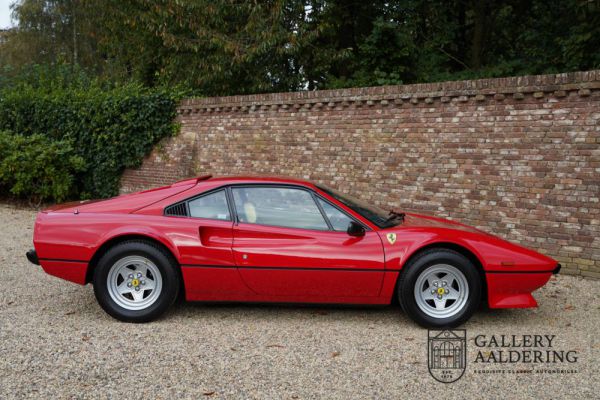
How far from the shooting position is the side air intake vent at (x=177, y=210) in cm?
453

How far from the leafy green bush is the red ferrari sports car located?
310 inches

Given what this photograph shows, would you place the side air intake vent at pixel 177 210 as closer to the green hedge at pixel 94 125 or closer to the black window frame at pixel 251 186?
the black window frame at pixel 251 186

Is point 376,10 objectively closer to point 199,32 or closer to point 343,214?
point 199,32

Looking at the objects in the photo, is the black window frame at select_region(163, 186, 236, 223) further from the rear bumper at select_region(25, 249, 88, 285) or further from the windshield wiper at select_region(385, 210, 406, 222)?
the windshield wiper at select_region(385, 210, 406, 222)

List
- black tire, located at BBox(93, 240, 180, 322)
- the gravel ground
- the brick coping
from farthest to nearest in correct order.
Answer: the brick coping
black tire, located at BBox(93, 240, 180, 322)
the gravel ground

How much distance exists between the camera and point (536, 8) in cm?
1270

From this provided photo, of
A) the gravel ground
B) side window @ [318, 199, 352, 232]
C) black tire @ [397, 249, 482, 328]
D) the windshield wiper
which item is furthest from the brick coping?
side window @ [318, 199, 352, 232]

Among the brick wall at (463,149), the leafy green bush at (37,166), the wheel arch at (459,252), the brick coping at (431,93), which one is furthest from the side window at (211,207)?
the leafy green bush at (37,166)

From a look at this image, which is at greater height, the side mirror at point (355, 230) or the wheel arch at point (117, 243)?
the side mirror at point (355, 230)

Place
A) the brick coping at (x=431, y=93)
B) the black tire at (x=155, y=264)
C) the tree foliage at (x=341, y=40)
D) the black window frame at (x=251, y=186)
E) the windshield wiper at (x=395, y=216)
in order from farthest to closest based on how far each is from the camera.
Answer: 1. the tree foliage at (x=341, y=40)
2. the brick coping at (x=431, y=93)
3. the windshield wiper at (x=395, y=216)
4. the black window frame at (x=251, y=186)
5. the black tire at (x=155, y=264)

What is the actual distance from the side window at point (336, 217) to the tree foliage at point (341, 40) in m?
6.85

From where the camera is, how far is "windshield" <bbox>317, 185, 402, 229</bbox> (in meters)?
4.53

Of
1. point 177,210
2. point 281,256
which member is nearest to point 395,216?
point 281,256

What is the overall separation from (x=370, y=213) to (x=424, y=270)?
75 centimetres
